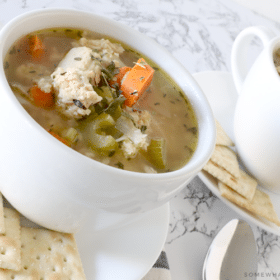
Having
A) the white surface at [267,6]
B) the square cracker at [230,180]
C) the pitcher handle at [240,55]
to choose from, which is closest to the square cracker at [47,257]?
the square cracker at [230,180]

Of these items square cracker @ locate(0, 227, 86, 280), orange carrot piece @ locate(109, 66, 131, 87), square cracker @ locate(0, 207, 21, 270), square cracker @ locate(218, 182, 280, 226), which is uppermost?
orange carrot piece @ locate(109, 66, 131, 87)

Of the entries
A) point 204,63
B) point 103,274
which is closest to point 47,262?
point 103,274

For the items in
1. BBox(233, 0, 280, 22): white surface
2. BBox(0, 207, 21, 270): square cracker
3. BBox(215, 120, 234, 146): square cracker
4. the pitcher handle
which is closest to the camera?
BBox(0, 207, 21, 270): square cracker

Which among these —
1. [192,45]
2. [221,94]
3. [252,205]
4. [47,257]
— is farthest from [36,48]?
[192,45]

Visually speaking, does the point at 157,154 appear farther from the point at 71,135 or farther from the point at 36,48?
the point at 36,48

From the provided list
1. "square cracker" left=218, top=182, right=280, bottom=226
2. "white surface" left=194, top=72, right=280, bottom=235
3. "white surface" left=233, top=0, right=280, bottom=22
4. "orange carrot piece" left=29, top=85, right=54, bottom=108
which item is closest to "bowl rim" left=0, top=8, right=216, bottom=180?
"orange carrot piece" left=29, top=85, right=54, bottom=108

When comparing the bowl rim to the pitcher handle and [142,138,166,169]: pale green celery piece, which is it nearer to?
[142,138,166,169]: pale green celery piece
